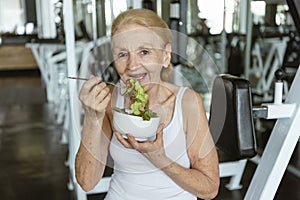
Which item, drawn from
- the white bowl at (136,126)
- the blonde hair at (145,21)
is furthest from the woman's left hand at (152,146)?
the blonde hair at (145,21)

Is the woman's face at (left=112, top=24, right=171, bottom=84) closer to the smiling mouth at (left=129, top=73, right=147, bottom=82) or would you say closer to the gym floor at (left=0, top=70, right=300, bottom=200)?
the smiling mouth at (left=129, top=73, right=147, bottom=82)

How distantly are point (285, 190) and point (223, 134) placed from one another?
156 centimetres

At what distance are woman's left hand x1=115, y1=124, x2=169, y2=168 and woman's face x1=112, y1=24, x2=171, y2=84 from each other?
140 mm

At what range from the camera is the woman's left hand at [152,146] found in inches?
34.7

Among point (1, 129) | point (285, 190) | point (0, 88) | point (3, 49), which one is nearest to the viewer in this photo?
point (285, 190)

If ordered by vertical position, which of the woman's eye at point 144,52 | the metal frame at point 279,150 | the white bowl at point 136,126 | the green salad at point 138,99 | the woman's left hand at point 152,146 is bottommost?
the metal frame at point 279,150

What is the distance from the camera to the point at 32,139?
379 centimetres

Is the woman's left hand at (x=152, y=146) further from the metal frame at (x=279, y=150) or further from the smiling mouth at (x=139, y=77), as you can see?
the metal frame at (x=279, y=150)

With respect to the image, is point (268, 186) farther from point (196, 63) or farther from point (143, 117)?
point (143, 117)

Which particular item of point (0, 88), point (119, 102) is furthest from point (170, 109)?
point (0, 88)

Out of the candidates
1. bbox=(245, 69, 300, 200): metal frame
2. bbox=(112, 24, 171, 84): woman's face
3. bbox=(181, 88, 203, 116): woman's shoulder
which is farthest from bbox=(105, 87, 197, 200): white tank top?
bbox=(245, 69, 300, 200): metal frame

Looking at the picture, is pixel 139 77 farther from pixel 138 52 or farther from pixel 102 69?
pixel 102 69

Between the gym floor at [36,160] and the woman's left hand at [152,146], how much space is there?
5.40ft

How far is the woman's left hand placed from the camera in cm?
88
